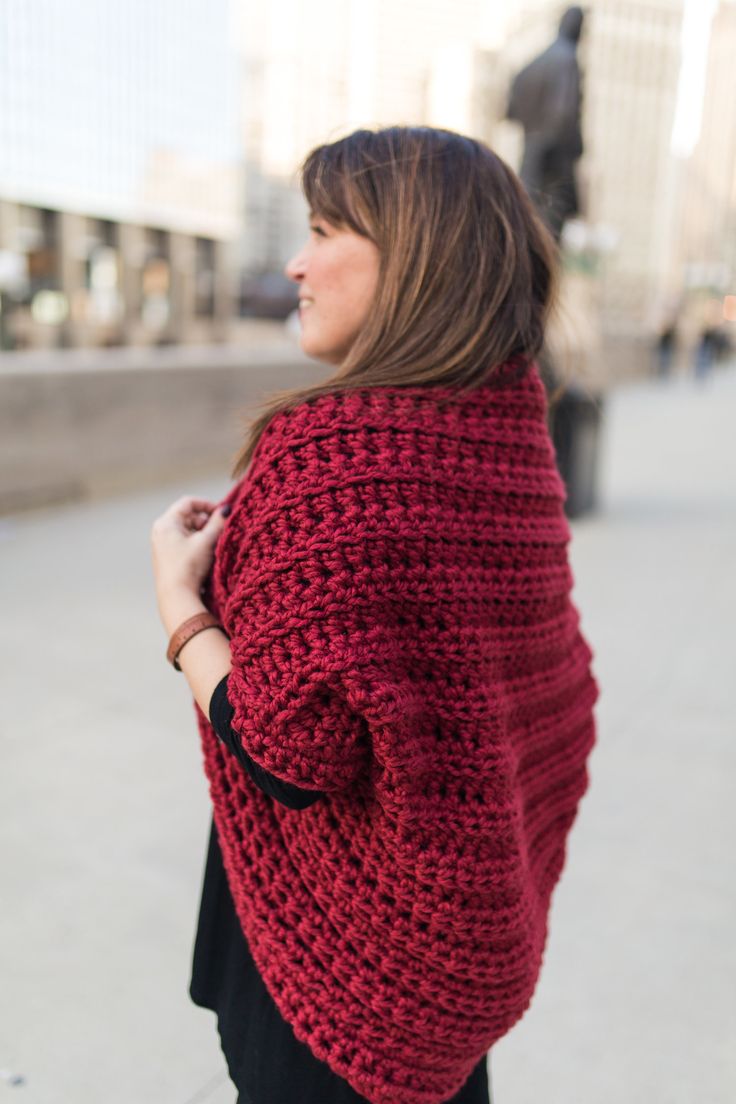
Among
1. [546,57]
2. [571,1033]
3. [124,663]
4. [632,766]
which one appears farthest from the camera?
[546,57]

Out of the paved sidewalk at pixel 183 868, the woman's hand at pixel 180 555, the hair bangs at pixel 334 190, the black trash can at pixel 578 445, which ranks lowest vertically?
the paved sidewalk at pixel 183 868

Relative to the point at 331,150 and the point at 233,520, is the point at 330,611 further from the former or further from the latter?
the point at 331,150

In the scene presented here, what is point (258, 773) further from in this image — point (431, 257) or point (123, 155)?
point (123, 155)

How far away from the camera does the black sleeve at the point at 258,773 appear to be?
127 cm

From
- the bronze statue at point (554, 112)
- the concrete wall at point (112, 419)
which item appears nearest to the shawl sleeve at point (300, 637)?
the concrete wall at point (112, 419)

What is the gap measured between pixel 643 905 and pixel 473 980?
1.73 metres

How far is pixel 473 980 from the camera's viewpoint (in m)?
1.37

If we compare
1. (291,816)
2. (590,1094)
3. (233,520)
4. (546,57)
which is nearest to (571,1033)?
(590,1094)

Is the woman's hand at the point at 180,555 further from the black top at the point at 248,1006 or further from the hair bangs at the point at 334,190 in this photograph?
the hair bangs at the point at 334,190

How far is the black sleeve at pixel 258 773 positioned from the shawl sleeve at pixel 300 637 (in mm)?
31

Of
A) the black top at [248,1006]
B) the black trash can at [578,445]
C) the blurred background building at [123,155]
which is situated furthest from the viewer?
the blurred background building at [123,155]

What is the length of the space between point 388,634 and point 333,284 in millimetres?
512

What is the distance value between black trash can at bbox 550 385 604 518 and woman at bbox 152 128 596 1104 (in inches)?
232

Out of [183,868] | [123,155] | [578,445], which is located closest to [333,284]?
[183,868]
